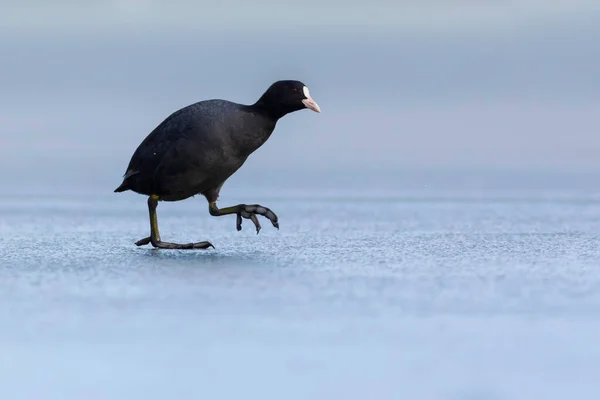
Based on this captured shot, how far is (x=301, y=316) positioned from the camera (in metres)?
8.55

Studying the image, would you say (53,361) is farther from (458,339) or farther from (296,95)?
(296,95)

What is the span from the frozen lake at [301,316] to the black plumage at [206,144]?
716 mm

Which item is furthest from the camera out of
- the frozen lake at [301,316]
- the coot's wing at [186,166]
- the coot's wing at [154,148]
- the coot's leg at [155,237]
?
the coot's leg at [155,237]

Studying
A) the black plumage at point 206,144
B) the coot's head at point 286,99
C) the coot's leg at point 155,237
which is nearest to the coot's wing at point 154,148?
the black plumage at point 206,144

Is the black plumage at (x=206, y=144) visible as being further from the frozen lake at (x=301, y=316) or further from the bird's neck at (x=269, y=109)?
the frozen lake at (x=301, y=316)

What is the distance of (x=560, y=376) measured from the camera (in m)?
6.68

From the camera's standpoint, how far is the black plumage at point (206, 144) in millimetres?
12242

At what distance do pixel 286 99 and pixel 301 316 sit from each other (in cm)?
443

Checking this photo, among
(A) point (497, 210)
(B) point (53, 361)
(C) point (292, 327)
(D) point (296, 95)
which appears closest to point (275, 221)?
(D) point (296, 95)

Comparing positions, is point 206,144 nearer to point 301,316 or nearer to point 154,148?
point 154,148

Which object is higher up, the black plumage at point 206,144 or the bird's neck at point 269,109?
the bird's neck at point 269,109

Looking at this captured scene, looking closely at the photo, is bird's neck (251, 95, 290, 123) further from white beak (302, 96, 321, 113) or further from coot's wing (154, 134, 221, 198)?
coot's wing (154, 134, 221, 198)

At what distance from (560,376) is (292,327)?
82.2 inches

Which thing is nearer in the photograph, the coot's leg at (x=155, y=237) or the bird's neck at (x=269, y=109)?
the bird's neck at (x=269, y=109)
